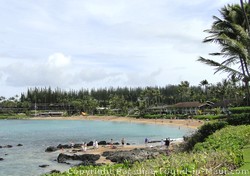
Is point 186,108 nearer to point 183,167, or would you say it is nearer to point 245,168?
point 245,168

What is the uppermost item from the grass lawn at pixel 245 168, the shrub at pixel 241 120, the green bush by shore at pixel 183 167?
the shrub at pixel 241 120

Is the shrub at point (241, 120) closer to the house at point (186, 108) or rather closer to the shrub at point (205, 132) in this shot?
the shrub at point (205, 132)

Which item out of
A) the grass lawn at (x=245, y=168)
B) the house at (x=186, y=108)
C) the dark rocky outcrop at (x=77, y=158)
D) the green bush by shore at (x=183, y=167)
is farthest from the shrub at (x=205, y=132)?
the house at (x=186, y=108)

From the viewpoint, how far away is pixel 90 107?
13838 cm

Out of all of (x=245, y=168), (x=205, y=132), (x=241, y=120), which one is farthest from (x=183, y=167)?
(x=241, y=120)

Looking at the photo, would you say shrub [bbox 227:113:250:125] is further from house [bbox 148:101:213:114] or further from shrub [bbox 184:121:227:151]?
house [bbox 148:101:213:114]

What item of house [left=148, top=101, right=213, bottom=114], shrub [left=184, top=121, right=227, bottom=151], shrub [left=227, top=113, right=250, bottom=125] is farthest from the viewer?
house [left=148, top=101, right=213, bottom=114]

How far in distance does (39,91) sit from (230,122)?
471 ft

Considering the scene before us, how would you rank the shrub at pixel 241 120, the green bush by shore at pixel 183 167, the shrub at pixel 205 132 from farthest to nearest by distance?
the shrub at pixel 241 120
the shrub at pixel 205 132
the green bush by shore at pixel 183 167

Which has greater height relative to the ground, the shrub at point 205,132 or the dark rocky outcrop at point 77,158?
the shrub at point 205,132

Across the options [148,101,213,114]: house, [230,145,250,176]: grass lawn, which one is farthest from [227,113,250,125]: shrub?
[148,101,213,114]: house

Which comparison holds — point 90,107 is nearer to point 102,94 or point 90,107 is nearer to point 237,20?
point 102,94

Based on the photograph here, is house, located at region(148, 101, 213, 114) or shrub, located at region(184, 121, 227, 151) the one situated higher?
house, located at region(148, 101, 213, 114)

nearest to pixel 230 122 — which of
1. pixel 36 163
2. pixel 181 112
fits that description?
pixel 36 163
